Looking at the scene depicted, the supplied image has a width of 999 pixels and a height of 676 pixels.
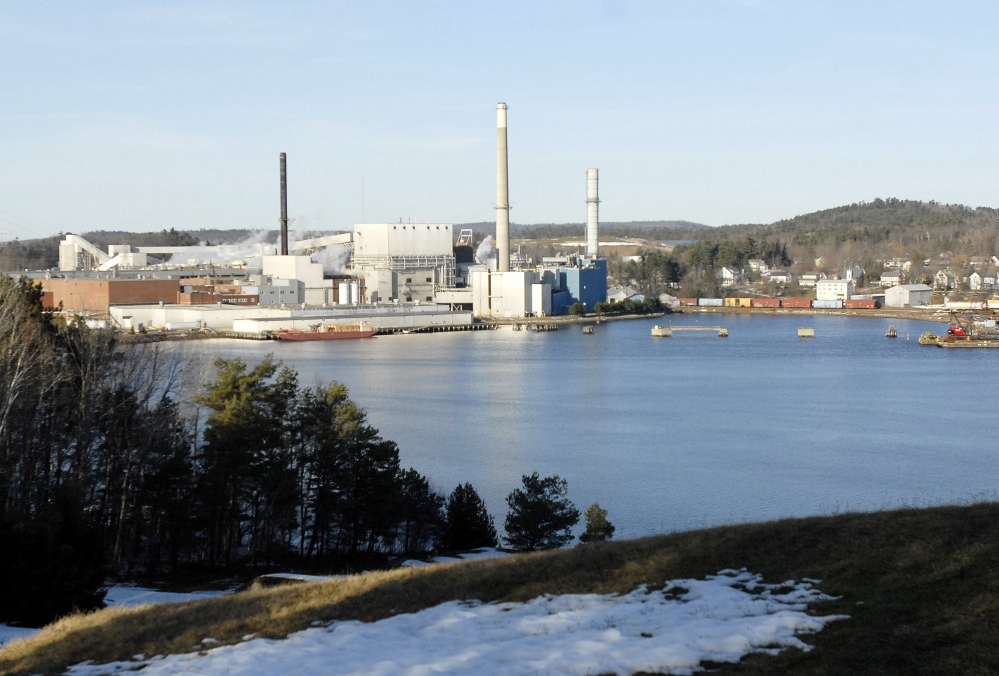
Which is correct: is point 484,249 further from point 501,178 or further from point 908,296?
point 908,296

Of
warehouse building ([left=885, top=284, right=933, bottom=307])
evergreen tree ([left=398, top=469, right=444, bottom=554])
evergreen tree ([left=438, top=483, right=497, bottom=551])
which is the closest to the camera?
evergreen tree ([left=438, top=483, right=497, bottom=551])

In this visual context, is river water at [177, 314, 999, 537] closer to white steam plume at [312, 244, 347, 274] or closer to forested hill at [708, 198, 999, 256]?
white steam plume at [312, 244, 347, 274]

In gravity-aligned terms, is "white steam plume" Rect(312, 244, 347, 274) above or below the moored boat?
above

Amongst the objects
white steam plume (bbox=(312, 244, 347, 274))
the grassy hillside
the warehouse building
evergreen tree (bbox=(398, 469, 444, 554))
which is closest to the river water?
evergreen tree (bbox=(398, 469, 444, 554))

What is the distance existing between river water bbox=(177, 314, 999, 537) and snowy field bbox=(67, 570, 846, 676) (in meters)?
2.63

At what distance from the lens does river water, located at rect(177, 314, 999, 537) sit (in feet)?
20.6

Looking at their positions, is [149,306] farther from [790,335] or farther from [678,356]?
[790,335]

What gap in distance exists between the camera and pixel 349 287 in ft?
72.7

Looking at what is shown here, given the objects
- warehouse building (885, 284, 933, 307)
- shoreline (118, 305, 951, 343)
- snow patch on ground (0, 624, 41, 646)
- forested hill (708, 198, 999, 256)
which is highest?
forested hill (708, 198, 999, 256)

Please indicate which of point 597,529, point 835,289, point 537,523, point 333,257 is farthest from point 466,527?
point 835,289

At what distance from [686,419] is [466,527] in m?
5.05

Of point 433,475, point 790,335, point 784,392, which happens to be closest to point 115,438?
point 433,475

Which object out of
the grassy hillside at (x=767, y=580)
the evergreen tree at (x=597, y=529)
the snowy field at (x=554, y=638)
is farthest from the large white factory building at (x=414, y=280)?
the snowy field at (x=554, y=638)

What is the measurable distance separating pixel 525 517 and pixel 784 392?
750 cm
